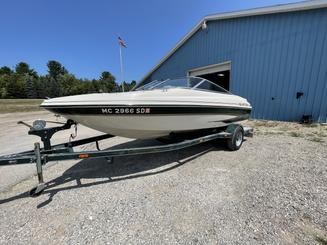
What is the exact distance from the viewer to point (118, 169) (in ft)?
12.0

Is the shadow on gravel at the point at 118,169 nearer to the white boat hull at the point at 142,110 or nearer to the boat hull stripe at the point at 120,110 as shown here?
the white boat hull at the point at 142,110

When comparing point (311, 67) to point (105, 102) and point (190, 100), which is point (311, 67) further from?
point (105, 102)

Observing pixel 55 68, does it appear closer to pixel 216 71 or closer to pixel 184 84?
pixel 216 71

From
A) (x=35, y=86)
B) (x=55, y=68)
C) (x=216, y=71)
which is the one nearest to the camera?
(x=216, y=71)

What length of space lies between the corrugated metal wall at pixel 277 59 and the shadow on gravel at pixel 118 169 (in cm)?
496

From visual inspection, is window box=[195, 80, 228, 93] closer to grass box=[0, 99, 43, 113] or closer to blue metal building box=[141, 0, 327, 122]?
blue metal building box=[141, 0, 327, 122]

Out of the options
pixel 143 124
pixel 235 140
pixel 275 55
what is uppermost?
pixel 275 55

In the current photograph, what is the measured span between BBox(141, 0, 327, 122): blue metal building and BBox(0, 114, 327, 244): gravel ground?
4271mm

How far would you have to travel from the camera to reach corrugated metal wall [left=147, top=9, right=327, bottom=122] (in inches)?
272

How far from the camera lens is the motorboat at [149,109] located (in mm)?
2891

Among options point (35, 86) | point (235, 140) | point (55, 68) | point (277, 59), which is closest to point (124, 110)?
point (235, 140)

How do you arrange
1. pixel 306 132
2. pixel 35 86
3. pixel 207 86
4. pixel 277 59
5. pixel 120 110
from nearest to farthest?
pixel 120 110
pixel 207 86
pixel 306 132
pixel 277 59
pixel 35 86

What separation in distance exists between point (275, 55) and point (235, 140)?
5732mm

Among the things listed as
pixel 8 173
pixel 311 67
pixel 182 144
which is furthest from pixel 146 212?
pixel 311 67
